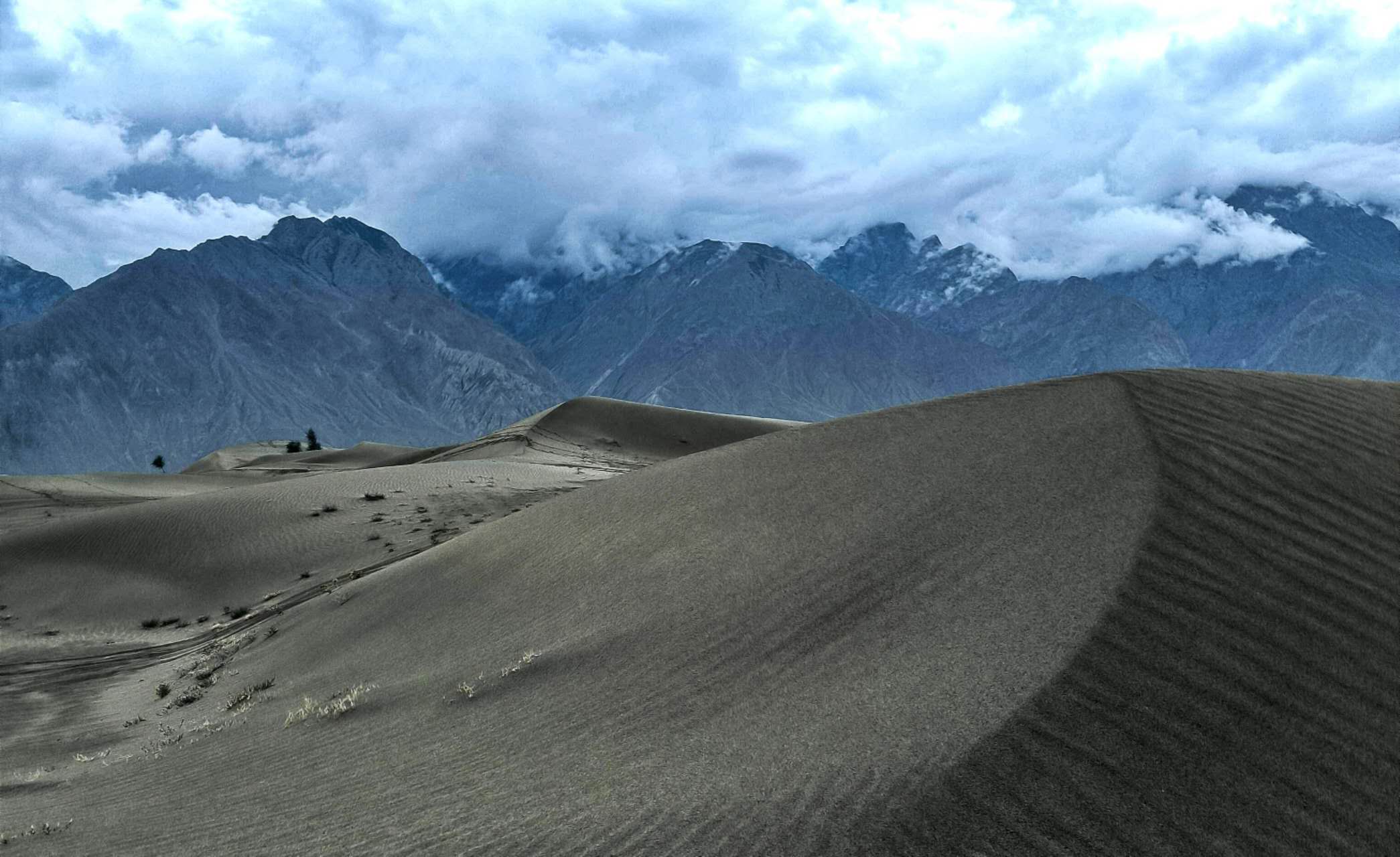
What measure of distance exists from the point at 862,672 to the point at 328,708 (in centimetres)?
464

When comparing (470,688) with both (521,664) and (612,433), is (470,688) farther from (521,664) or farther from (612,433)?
(612,433)

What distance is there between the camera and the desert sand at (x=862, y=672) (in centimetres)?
446

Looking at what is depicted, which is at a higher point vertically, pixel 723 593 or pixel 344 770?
pixel 723 593

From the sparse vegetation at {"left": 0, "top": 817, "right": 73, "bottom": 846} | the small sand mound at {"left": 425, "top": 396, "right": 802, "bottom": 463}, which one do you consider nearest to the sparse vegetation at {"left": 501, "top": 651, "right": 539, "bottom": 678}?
the sparse vegetation at {"left": 0, "top": 817, "right": 73, "bottom": 846}

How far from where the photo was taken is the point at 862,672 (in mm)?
5785

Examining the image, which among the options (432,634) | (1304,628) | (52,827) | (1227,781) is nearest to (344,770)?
(52,827)

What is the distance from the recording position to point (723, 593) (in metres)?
7.73

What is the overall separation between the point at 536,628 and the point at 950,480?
395 cm

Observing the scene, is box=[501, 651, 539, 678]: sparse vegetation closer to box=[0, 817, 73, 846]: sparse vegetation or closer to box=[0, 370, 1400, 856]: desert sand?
box=[0, 370, 1400, 856]: desert sand

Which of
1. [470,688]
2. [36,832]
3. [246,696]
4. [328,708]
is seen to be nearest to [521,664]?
[470,688]

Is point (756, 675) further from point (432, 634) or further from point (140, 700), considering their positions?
point (140, 700)

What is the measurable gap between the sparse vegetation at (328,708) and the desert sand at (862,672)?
0.10 ft

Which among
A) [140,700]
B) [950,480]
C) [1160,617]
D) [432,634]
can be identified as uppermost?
[950,480]

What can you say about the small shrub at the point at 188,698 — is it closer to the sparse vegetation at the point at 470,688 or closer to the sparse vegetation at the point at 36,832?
the sparse vegetation at the point at 36,832
